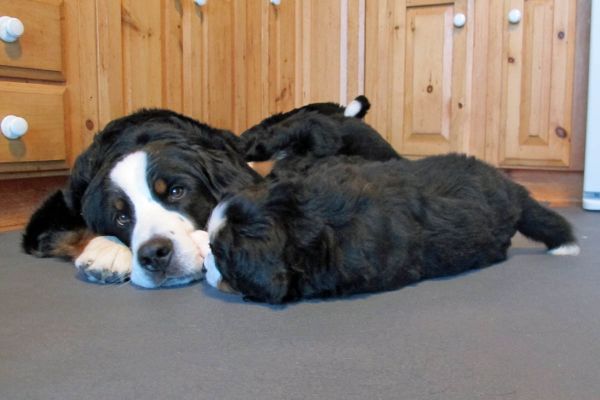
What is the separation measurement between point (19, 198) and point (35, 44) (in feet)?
1.62

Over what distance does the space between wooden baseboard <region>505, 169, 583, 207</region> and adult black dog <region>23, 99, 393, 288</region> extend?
1581 mm

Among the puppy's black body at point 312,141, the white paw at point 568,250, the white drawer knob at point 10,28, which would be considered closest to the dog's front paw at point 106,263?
the puppy's black body at point 312,141

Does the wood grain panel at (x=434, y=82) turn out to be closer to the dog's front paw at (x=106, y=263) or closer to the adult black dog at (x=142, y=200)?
the adult black dog at (x=142, y=200)

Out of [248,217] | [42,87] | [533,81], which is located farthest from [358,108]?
[248,217]

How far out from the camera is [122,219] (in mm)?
1340

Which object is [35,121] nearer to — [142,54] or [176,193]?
[142,54]

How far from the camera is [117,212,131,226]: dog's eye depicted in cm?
133

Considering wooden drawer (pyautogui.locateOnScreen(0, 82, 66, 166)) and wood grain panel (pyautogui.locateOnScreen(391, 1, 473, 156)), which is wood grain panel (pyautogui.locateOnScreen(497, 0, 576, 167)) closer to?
wood grain panel (pyautogui.locateOnScreen(391, 1, 473, 156))

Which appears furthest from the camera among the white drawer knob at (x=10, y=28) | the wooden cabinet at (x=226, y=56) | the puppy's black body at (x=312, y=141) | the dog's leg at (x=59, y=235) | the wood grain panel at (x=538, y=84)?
the wood grain panel at (x=538, y=84)

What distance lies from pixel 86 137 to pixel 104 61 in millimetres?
260

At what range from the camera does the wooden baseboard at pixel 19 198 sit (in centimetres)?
191

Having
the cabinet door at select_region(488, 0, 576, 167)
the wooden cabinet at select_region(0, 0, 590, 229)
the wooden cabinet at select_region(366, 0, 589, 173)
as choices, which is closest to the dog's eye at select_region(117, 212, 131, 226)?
the wooden cabinet at select_region(0, 0, 590, 229)

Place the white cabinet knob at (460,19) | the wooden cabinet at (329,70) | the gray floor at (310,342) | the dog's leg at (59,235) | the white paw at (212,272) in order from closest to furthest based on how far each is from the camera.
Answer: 1. the gray floor at (310,342)
2. the white paw at (212,272)
3. the dog's leg at (59,235)
4. the wooden cabinet at (329,70)
5. the white cabinet knob at (460,19)

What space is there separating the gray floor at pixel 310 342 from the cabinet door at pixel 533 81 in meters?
1.42
